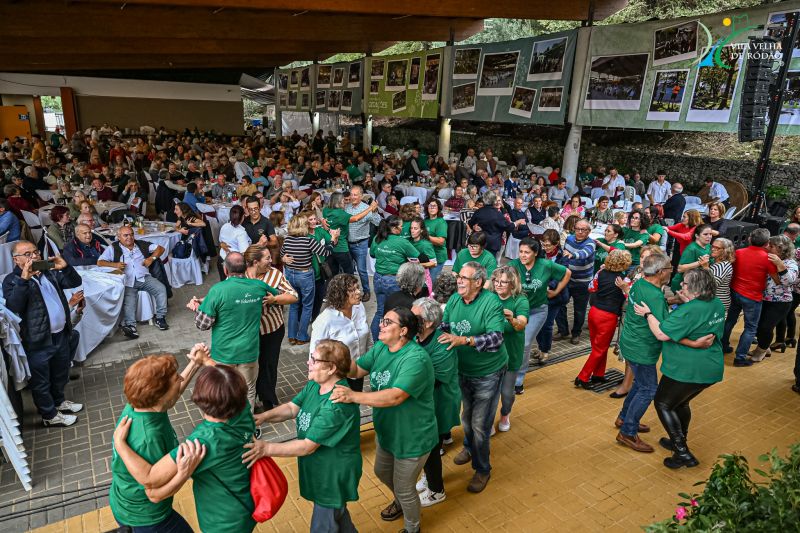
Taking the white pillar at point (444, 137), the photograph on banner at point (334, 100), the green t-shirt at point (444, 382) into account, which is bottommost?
the green t-shirt at point (444, 382)

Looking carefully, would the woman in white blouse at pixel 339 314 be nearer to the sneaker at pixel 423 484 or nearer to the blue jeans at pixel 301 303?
the sneaker at pixel 423 484

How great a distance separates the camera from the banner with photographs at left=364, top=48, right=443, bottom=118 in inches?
683

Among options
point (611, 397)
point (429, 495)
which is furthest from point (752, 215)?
point (429, 495)

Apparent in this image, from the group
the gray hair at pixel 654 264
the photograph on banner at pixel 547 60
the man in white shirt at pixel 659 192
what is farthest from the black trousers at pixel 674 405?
the photograph on banner at pixel 547 60

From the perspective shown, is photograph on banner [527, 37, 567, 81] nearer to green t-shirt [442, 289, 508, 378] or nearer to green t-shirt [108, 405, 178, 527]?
green t-shirt [442, 289, 508, 378]

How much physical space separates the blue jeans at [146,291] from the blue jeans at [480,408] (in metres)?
4.44

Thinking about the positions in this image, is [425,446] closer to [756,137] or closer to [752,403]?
[752,403]

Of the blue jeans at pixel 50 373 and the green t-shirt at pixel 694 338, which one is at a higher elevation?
the green t-shirt at pixel 694 338

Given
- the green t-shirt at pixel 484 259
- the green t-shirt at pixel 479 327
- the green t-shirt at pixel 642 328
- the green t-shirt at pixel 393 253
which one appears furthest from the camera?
the green t-shirt at pixel 393 253

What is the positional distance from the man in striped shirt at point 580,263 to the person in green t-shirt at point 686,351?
6.23ft

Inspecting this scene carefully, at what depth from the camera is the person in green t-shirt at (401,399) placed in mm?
2795

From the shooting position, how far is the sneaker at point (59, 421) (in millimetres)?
4500

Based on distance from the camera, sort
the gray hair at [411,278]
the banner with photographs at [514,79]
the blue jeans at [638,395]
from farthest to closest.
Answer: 1. the banner with photographs at [514,79]
2. the blue jeans at [638,395]
3. the gray hair at [411,278]

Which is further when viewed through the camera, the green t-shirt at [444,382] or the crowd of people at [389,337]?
the green t-shirt at [444,382]
